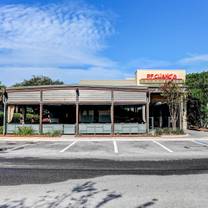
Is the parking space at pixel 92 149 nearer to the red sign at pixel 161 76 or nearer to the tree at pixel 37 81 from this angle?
the red sign at pixel 161 76

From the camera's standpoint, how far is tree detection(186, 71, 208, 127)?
1553 inches

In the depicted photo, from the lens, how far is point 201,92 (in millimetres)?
39531

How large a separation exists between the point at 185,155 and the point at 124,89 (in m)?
14.4

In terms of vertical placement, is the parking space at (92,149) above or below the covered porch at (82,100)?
below

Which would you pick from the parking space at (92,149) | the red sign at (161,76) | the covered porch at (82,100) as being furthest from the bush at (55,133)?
the red sign at (161,76)

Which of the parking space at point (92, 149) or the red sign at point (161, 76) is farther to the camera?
the red sign at point (161, 76)

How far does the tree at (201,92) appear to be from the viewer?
39.4 meters

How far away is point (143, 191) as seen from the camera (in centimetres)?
929

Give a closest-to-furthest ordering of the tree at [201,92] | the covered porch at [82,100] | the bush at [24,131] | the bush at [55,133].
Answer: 1. the bush at [55,133]
2. the bush at [24,131]
3. the covered porch at [82,100]
4. the tree at [201,92]

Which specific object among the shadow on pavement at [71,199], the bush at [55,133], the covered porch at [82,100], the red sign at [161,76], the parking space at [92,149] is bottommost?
the shadow on pavement at [71,199]

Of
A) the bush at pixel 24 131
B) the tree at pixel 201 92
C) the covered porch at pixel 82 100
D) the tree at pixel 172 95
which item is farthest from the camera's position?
the tree at pixel 201 92

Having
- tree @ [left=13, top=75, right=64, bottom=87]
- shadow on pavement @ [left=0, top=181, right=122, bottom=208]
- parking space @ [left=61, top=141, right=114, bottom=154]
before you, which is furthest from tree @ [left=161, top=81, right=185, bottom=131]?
tree @ [left=13, top=75, right=64, bottom=87]

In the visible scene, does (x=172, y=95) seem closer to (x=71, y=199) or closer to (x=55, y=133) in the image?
(x=55, y=133)

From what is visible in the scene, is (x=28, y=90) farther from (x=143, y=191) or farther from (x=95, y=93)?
(x=143, y=191)
